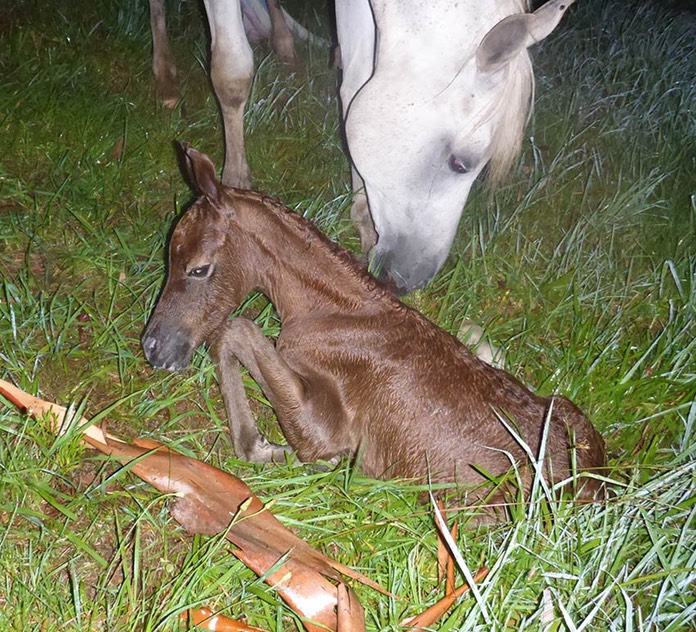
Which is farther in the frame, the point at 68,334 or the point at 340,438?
the point at 68,334

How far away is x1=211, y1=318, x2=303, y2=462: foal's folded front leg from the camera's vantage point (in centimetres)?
261

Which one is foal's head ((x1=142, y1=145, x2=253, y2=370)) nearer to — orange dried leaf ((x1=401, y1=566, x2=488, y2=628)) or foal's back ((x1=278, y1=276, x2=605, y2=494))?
foal's back ((x1=278, y1=276, x2=605, y2=494))

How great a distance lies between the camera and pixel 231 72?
12.8ft

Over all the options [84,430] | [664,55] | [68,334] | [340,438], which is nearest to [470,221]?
[340,438]

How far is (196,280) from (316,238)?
44 centimetres

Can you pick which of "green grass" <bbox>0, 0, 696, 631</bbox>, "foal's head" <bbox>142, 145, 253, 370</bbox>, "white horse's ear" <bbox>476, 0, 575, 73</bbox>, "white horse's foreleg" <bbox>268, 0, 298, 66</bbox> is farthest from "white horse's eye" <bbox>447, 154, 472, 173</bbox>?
"white horse's foreleg" <bbox>268, 0, 298, 66</bbox>

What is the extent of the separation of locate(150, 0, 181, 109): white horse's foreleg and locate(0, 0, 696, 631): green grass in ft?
0.35

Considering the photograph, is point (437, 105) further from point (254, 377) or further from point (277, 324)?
point (254, 377)

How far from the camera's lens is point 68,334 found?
3018 millimetres

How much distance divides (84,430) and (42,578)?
471mm

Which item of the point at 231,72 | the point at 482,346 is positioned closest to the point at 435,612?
the point at 482,346

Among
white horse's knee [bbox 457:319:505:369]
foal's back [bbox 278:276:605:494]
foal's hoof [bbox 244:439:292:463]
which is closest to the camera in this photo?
foal's back [bbox 278:276:605:494]

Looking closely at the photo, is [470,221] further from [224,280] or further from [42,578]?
[42,578]

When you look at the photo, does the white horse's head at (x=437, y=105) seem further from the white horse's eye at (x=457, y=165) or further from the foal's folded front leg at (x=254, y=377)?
the foal's folded front leg at (x=254, y=377)
